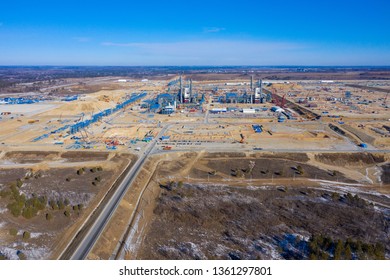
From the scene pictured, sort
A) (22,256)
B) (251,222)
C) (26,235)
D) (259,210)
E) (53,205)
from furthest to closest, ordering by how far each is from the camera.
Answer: (259,210), (53,205), (251,222), (26,235), (22,256)

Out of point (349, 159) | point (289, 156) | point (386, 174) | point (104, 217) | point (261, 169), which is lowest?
point (104, 217)

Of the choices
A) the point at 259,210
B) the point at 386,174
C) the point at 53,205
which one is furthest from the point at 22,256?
the point at 386,174

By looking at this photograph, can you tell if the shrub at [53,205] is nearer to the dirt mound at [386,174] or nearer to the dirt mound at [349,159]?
the dirt mound at [349,159]

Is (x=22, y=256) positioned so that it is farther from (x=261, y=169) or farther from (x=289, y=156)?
(x=289, y=156)

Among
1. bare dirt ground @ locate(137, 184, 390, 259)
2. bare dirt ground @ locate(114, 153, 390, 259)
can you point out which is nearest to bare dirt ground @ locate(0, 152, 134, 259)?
bare dirt ground @ locate(114, 153, 390, 259)

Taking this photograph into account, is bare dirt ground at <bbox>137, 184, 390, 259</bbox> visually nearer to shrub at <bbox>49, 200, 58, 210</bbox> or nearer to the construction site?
the construction site

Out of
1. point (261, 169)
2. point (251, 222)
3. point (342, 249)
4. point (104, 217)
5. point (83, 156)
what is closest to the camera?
point (342, 249)
